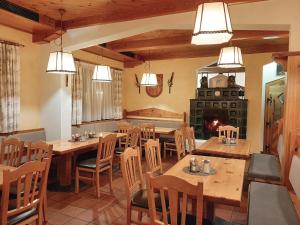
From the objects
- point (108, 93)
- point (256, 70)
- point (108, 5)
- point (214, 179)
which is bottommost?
point (214, 179)

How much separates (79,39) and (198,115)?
11.7 ft

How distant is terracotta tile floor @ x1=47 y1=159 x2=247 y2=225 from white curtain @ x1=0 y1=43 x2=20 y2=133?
136cm

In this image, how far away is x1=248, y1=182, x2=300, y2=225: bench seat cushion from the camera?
74.0 inches

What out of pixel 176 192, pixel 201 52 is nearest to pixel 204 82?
pixel 201 52

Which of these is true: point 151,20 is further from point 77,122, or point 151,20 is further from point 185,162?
point 77,122

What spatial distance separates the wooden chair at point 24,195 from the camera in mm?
1696

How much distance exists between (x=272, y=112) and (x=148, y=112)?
10.8ft

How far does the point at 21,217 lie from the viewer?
1932mm

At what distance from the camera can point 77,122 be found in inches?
206

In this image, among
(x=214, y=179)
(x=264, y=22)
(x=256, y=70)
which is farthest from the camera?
(x=256, y=70)

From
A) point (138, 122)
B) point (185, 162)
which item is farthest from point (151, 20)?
point (138, 122)

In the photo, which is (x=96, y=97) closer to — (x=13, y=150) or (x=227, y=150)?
(x=13, y=150)

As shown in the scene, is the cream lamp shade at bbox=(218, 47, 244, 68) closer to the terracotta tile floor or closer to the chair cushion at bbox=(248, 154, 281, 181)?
the chair cushion at bbox=(248, 154, 281, 181)

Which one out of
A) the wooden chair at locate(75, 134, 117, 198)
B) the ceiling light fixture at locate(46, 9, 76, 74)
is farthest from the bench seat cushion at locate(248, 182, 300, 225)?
the ceiling light fixture at locate(46, 9, 76, 74)
